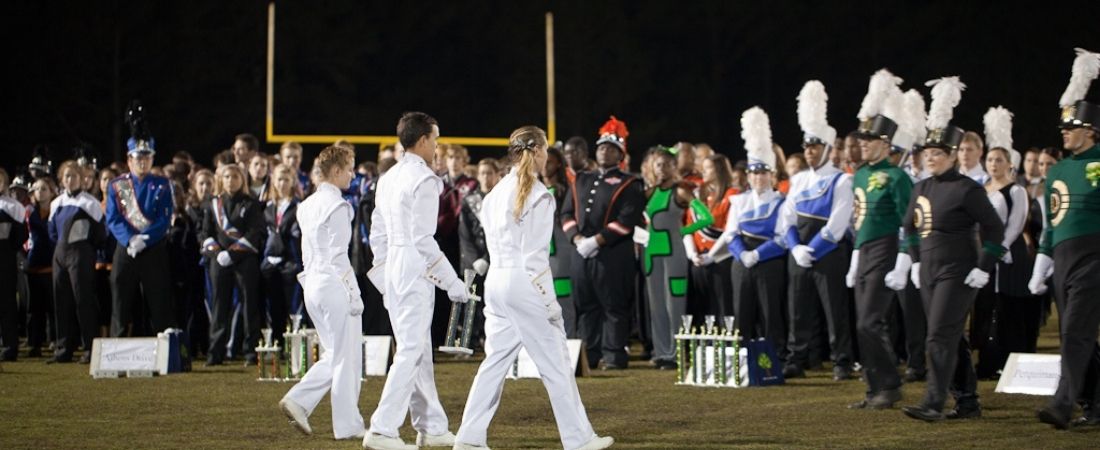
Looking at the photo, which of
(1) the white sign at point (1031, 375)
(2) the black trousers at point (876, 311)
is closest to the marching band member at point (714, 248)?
(1) the white sign at point (1031, 375)

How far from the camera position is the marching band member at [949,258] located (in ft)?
32.4

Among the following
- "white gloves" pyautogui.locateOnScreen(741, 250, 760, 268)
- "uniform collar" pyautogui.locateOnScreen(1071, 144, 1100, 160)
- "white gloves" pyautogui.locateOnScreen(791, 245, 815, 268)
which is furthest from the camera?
"white gloves" pyautogui.locateOnScreen(741, 250, 760, 268)

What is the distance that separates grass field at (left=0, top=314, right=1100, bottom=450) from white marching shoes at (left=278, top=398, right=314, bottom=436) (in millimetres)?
98

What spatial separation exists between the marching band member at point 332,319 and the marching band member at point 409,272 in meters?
0.55

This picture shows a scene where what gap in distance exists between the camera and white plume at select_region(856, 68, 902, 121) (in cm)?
1115

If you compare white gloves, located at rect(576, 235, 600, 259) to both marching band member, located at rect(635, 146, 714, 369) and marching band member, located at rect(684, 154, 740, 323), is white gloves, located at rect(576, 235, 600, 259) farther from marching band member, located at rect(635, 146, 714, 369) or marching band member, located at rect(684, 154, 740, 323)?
marching band member, located at rect(684, 154, 740, 323)

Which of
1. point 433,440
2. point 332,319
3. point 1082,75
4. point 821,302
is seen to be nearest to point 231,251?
point 821,302

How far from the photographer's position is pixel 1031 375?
1139 cm

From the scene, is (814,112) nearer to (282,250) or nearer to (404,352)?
(282,250)

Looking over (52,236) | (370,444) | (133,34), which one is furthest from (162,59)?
(370,444)

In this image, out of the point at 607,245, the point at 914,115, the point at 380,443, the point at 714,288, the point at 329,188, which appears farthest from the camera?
the point at 714,288

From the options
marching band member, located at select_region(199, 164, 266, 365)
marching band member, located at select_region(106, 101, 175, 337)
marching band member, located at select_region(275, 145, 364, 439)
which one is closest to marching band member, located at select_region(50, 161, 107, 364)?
marching band member, located at select_region(106, 101, 175, 337)

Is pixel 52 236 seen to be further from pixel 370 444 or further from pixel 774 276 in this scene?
pixel 370 444

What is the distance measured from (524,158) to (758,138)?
6.15 metres
